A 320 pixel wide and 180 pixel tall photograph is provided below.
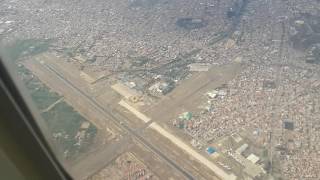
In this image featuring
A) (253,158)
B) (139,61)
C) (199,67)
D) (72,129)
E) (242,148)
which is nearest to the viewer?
(253,158)

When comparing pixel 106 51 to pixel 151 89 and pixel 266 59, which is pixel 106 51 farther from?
pixel 266 59

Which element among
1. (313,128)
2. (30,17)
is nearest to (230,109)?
(313,128)

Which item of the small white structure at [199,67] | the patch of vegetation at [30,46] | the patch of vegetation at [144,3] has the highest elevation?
the patch of vegetation at [144,3]

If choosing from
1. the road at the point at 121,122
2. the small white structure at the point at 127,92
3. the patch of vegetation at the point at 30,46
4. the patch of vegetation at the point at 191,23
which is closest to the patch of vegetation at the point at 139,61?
the small white structure at the point at 127,92

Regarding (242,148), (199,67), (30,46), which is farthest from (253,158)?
(30,46)

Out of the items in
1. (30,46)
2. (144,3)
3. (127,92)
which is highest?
(144,3)

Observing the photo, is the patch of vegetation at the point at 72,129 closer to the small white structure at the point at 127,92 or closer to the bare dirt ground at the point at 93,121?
the bare dirt ground at the point at 93,121

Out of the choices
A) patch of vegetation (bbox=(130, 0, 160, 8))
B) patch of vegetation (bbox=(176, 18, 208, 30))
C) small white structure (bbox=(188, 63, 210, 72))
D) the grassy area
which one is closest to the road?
the grassy area

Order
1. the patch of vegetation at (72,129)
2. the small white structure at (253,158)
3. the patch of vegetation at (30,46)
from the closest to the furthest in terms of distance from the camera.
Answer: the small white structure at (253,158) < the patch of vegetation at (72,129) < the patch of vegetation at (30,46)

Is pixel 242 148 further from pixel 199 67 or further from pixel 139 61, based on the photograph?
pixel 139 61

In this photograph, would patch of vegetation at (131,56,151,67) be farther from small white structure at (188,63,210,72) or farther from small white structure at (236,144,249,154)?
small white structure at (236,144,249,154)

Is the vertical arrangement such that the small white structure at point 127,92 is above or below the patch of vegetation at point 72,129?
above
